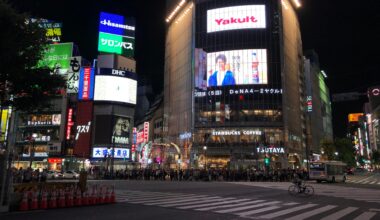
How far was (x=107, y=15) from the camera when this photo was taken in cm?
7831

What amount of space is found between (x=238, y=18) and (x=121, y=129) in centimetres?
3711

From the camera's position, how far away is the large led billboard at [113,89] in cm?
7475

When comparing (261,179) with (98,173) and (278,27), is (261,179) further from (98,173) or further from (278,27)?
(278,27)

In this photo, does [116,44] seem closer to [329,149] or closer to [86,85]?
[86,85]

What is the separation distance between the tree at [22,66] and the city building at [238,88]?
59190 mm

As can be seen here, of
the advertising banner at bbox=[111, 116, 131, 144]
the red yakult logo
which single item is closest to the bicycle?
the advertising banner at bbox=[111, 116, 131, 144]

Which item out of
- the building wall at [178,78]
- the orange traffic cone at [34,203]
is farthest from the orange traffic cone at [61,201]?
the building wall at [178,78]

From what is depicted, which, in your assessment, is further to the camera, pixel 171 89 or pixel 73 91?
pixel 171 89

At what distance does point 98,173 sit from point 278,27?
55.3 meters

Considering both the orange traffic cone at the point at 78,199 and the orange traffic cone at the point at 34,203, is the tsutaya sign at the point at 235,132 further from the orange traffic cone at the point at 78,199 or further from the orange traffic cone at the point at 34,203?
the orange traffic cone at the point at 34,203

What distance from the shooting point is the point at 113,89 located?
75.8 m

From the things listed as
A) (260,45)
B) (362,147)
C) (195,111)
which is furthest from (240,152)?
(362,147)

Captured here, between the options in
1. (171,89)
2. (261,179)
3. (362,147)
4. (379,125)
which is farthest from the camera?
(362,147)

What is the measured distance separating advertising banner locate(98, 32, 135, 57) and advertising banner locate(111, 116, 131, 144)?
50.6ft
